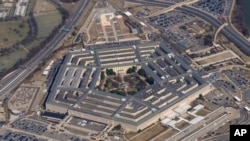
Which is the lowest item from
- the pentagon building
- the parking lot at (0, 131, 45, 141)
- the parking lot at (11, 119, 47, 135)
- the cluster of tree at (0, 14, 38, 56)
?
the parking lot at (0, 131, 45, 141)

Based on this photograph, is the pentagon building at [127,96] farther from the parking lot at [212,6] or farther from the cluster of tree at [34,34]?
the parking lot at [212,6]

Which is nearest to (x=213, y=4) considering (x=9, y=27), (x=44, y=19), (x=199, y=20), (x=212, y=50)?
(x=199, y=20)

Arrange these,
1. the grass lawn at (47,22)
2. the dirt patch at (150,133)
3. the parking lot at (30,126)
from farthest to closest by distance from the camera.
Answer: the grass lawn at (47,22), the parking lot at (30,126), the dirt patch at (150,133)

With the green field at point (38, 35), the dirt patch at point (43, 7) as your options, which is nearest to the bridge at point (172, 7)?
the green field at point (38, 35)

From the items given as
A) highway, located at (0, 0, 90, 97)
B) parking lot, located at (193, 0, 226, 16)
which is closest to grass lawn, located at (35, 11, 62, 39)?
highway, located at (0, 0, 90, 97)

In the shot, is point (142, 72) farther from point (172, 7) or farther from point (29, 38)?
point (172, 7)

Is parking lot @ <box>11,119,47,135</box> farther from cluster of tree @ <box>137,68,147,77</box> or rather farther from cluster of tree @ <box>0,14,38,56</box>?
cluster of tree @ <box>0,14,38,56</box>

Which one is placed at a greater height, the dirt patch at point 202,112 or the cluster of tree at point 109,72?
the cluster of tree at point 109,72

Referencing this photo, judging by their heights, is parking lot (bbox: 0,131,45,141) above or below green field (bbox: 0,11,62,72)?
below
